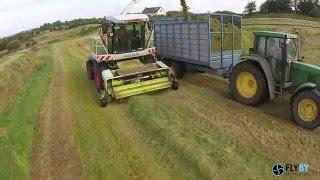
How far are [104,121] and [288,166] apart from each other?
214 inches

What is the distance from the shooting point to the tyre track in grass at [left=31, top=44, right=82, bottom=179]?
7996 mm

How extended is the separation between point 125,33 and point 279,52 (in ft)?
21.4

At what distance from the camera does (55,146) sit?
935cm

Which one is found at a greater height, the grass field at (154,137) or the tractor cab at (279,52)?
the tractor cab at (279,52)

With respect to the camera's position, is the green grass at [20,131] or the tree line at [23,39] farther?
the tree line at [23,39]

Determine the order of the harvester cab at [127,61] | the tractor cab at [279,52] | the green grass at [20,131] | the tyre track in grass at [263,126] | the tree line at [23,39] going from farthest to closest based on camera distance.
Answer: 1. the tree line at [23,39]
2. the harvester cab at [127,61]
3. the tractor cab at [279,52]
4. the green grass at [20,131]
5. the tyre track in grass at [263,126]

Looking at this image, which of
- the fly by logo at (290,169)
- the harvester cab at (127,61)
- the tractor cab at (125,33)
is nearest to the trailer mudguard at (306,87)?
the fly by logo at (290,169)

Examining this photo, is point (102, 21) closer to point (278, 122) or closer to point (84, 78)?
point (84, 78)

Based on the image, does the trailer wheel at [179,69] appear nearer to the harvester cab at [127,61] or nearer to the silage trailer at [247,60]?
the silage trailer at [247,60]

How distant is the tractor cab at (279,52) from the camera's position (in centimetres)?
991

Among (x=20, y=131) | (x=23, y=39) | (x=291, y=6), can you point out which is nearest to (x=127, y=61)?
(x=20, y=131)

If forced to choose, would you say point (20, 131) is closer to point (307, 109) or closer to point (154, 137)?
point (154, 137)

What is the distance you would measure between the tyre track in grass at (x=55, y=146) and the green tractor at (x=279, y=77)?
5143 millimetres

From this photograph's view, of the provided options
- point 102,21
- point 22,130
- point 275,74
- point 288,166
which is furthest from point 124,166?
point 102,21
